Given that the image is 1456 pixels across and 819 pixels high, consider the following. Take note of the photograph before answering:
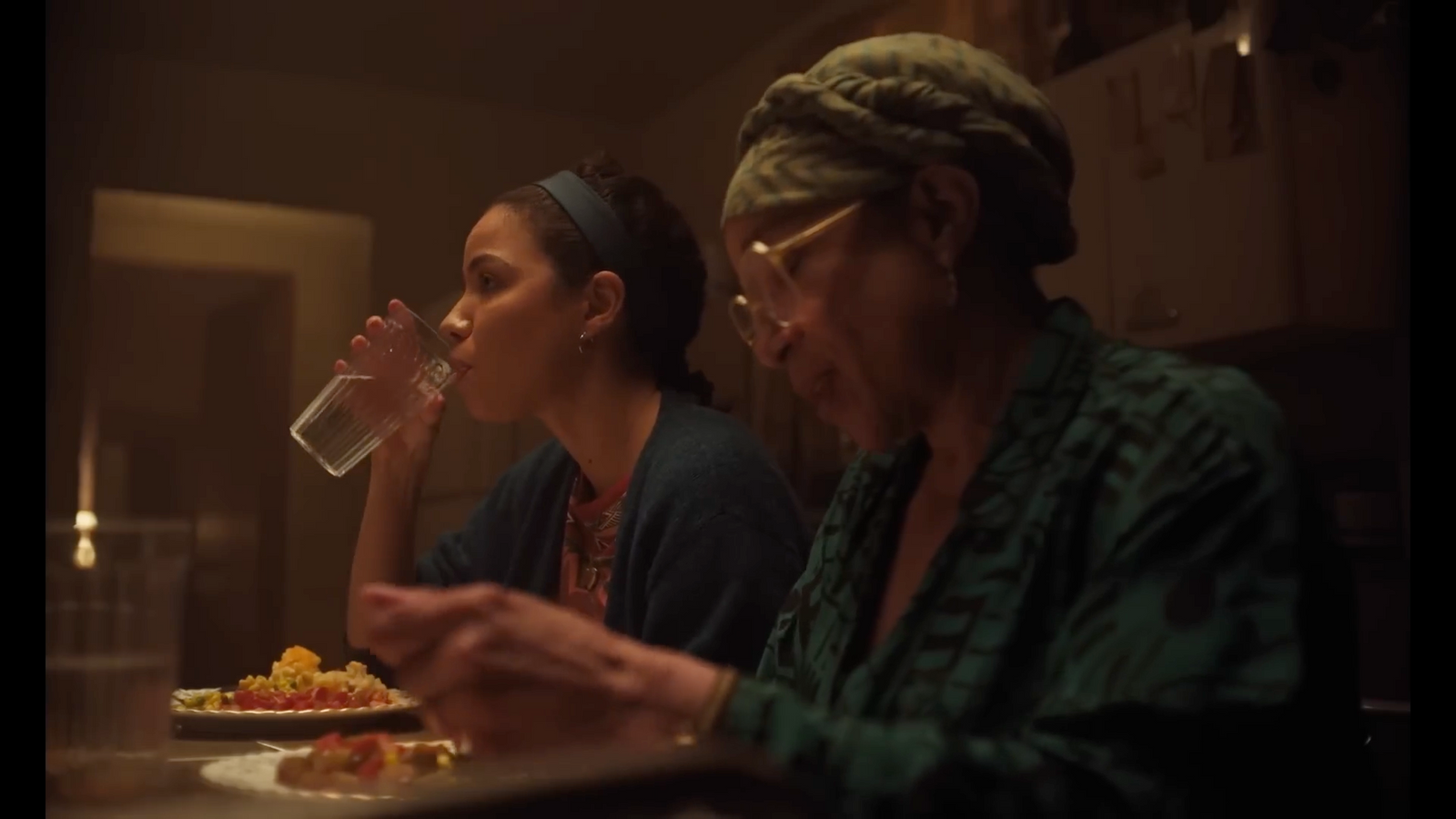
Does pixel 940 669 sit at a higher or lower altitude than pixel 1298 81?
lower

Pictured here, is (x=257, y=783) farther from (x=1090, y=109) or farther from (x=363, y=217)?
(x=1090, y=109)

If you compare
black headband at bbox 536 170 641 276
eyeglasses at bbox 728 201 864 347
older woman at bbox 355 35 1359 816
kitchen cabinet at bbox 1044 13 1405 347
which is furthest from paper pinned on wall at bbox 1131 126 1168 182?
black headband at bbox 536 170 641 276

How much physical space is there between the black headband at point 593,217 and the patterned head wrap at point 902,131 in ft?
1.14

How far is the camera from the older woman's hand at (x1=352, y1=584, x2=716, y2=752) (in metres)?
0.54

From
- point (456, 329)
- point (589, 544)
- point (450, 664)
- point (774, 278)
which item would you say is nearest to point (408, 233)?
point (456, 329)

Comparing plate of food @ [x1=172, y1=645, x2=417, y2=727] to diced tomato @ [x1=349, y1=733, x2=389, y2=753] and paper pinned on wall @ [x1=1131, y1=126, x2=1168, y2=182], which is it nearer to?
diced tomato @ [x1=349, y1=733, x2=389, y2=753]

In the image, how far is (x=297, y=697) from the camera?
929 millimetres

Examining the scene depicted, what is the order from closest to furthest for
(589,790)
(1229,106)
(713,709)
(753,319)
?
1. (589,790)
2. (713,709)
3. (753,319)
4. (1229,106)

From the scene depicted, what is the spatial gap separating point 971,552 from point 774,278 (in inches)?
7.7

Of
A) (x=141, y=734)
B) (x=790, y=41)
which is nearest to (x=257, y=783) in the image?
(x=141, y=734)

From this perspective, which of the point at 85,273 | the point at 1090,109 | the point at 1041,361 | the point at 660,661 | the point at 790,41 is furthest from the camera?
the point at 790,41

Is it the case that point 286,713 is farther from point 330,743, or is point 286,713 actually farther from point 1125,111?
point 1125,111

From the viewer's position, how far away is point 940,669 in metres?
0.62

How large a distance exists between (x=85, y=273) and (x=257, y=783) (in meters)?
0.40
